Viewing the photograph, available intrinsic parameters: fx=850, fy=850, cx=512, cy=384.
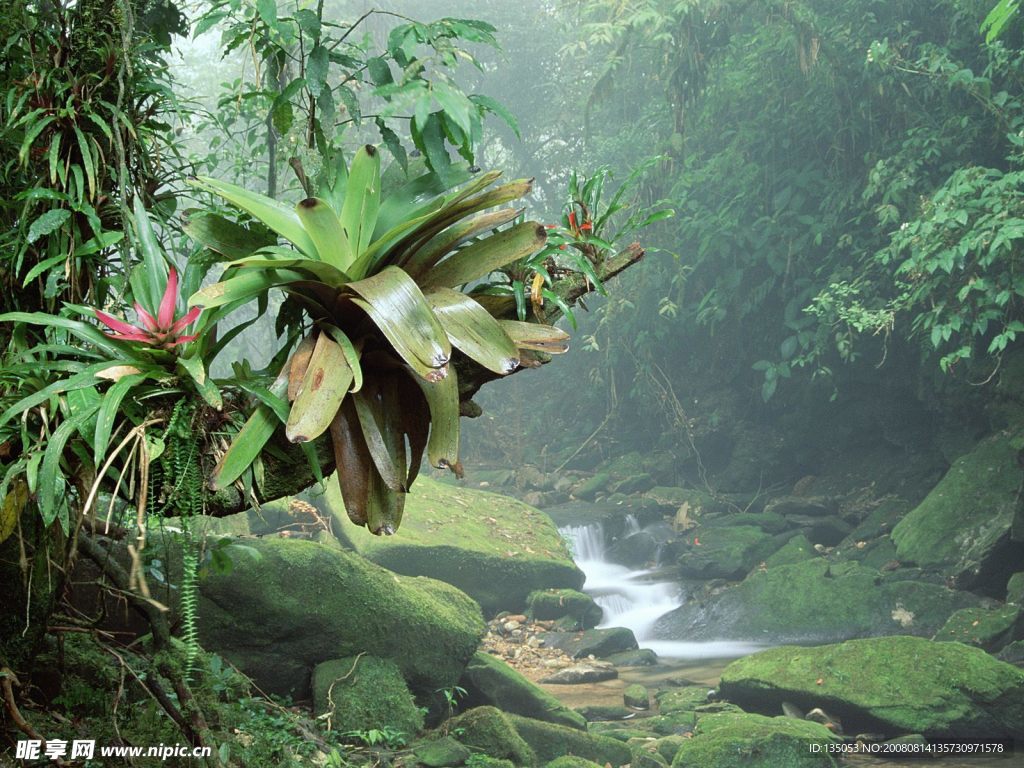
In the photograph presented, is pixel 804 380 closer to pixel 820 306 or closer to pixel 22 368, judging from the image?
pixel 820 306

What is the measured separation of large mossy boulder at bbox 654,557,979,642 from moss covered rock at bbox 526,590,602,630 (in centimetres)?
74

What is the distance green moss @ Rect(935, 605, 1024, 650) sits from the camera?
20.6ft

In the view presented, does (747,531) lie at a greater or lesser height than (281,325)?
lesser

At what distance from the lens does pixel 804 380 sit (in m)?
10.5

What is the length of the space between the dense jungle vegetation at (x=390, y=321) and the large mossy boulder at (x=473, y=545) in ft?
0.17

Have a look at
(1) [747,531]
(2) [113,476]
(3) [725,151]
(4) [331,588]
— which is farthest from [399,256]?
(3) [725,151]

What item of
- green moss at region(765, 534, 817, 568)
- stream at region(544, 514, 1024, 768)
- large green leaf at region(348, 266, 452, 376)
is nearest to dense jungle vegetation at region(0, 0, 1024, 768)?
large green leaf at region(348, 266, 452, 376)

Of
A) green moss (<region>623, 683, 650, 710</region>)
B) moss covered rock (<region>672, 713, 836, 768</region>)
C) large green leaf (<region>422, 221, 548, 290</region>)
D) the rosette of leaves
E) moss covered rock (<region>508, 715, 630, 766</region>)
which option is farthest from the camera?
green moss (<region>623, 683, 650, 710</region>)

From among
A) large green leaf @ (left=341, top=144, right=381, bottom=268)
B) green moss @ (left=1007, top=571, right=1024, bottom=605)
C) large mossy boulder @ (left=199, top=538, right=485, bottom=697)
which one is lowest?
green moss @ (left=1007, top=571, right=1024, bottom=605)

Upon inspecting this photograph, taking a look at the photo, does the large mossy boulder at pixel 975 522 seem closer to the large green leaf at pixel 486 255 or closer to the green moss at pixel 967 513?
the green moss at pixel 967 513

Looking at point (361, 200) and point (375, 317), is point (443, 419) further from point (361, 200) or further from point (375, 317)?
point (361, 200)

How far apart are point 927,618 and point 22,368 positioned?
7.10 m

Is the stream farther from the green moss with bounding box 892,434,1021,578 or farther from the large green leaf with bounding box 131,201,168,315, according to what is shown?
the large green leaf with bounding box 131,201,168,315

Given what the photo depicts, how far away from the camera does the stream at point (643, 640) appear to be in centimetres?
610
